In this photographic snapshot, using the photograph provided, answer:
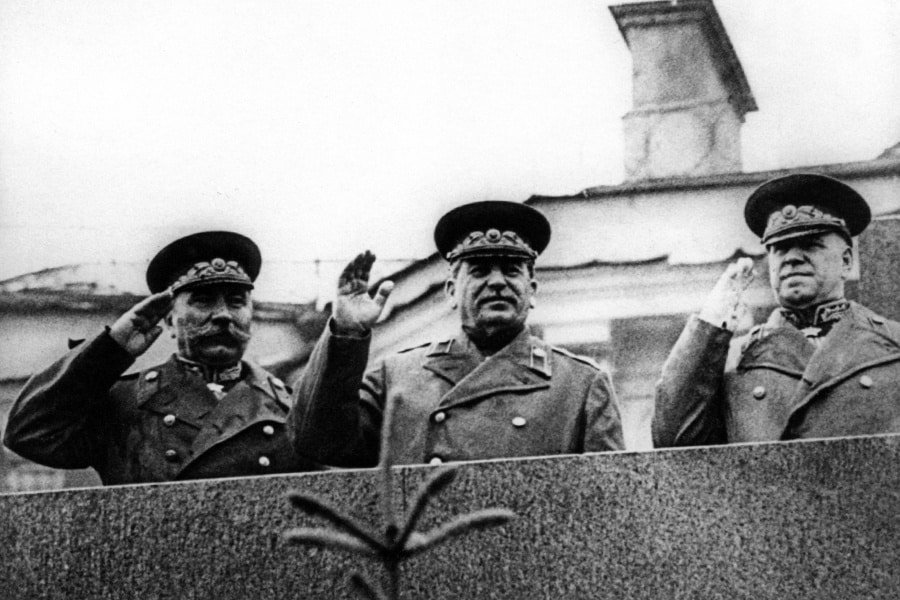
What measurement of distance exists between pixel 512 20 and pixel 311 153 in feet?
3.49

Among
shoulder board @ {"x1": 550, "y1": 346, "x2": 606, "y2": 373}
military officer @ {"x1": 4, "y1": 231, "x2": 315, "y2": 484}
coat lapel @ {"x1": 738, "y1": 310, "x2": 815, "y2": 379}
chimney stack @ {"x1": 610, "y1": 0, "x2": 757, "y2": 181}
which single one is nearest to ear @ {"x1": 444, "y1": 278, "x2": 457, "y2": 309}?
shoulder board @ {"x1": 550, "y1": 346, "x2": 606, "y2": 373}

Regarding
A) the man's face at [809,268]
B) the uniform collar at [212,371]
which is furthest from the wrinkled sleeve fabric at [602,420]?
the uniform collar at [212,371]

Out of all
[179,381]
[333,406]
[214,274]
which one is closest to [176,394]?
[179,381]

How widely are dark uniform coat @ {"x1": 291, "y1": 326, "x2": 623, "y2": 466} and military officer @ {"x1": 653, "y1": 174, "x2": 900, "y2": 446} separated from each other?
32 centimetres

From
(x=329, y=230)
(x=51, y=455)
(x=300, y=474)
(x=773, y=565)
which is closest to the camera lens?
(x=773, y=565)

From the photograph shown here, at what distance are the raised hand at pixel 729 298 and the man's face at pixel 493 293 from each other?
683 millimetres

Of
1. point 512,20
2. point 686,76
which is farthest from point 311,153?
point 686,76

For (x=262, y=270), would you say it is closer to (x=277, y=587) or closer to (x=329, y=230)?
(x=329, y=230)

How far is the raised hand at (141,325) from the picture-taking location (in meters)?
8.91

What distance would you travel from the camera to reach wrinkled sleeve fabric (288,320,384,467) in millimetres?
8305

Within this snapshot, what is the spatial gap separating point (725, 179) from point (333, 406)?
2364 millimetres

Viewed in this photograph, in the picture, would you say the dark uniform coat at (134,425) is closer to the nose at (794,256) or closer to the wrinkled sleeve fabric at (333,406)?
the wrinkled sleeve fabric at (333,406)

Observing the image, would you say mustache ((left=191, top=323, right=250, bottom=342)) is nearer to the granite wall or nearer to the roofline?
the granite wall

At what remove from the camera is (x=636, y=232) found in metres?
9.94
